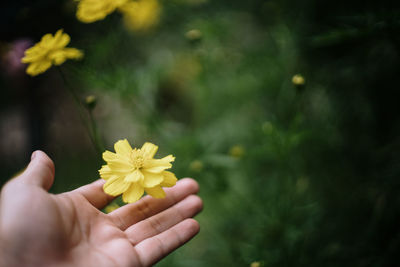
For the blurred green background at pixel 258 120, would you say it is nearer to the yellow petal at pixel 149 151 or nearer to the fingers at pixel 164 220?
the fingers at pixel 164 220

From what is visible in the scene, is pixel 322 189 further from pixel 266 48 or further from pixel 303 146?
pixel 266 48

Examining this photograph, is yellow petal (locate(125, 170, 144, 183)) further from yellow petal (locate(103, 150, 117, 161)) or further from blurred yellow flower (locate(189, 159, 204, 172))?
blurred yellow flower (locate(189, 159, 204, 172))

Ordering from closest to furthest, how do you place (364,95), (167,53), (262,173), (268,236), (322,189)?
(268,236) < (364,95) < (322,189) < (262,173) < (167,53)

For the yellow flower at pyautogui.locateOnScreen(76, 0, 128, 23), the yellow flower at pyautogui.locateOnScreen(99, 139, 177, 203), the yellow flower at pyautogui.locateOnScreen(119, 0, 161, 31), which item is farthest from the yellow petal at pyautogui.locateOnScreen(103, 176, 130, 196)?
the yellow flower at pyautogui.locateOnScreen(119, 0, 161, 31)

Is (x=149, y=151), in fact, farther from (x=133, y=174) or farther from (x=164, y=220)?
(x=164, y=220)

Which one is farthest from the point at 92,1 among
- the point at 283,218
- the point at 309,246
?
the point at 309,246

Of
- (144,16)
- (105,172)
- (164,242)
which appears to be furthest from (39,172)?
(144,16)
